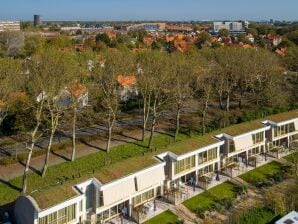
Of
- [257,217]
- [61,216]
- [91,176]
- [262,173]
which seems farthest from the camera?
[262,173]

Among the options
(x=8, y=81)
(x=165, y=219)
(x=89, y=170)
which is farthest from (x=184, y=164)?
(x=8, y=81)

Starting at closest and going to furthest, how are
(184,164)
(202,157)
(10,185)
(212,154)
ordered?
(10,185) < (184,164) < (202,157) < (212,154)

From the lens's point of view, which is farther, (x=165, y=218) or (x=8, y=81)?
(x=8, y=81)

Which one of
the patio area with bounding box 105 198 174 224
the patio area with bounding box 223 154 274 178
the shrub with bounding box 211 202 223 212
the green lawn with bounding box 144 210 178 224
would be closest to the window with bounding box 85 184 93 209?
the patio area with bounding box 105 198 174 224

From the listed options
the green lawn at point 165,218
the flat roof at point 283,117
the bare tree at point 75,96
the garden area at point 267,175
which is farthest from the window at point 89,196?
the flat roof at point 283,117

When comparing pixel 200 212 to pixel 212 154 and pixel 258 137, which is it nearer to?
pixel 212 154

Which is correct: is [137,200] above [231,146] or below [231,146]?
below

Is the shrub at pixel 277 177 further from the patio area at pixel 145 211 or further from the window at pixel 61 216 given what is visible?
the window at pixel 61 216
